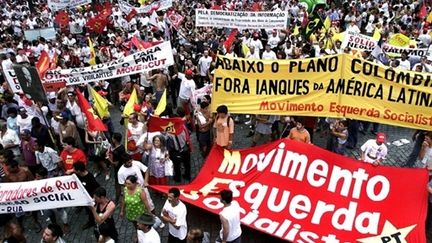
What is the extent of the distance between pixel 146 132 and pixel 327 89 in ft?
11.7

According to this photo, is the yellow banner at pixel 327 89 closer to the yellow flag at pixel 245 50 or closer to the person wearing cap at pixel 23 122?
the person wearing cap at pixel 23 122

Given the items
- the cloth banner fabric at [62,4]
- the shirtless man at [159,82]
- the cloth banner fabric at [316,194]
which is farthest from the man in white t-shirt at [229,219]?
the cloth banner fabric at [62,4]

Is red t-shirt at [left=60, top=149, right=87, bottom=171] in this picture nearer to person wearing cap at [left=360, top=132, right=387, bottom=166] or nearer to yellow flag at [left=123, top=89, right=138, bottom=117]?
yellow flag at [left=123, top=89, right=138, bottom=117]

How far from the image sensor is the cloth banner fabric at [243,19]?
617 inches

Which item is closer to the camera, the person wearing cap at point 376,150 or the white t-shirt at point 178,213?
the white t-shirt at point 178,213

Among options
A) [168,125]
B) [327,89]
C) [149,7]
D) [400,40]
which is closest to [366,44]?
[400,40]

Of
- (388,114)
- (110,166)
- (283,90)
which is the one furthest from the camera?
(110,166)

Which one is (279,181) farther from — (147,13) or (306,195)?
(147,13)

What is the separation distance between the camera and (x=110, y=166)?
10477 mm

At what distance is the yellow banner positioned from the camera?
27.3ft

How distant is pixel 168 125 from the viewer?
9141 millimetres

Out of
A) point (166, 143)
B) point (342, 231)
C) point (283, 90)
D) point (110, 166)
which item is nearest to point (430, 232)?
point (342, 231)

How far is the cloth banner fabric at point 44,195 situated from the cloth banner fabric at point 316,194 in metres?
1.88

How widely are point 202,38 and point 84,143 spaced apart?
832 centimetres
